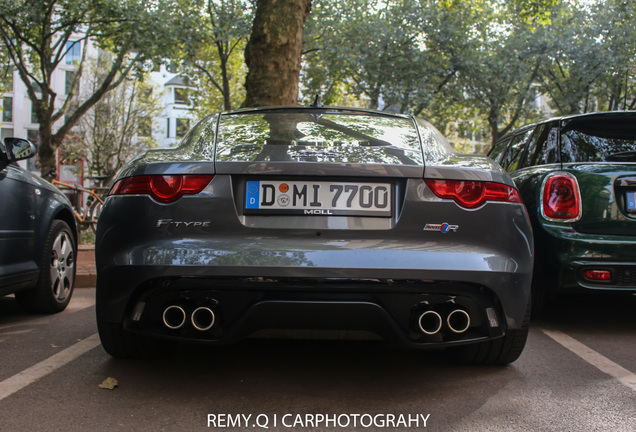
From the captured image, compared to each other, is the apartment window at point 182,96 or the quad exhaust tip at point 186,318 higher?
the apartment window at point 182,96

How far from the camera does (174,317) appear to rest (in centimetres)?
292

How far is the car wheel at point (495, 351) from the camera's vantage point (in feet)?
11.1

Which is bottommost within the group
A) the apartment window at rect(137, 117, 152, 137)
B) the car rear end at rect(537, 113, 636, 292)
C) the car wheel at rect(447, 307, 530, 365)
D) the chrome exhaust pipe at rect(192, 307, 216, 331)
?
the car wheel at rect(447, 307, 530, 365)

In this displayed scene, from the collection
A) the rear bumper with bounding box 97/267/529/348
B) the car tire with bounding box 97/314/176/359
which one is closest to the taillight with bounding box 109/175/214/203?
the rear bumper with bounding box 97/267/529/348

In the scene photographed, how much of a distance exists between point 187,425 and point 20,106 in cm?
5885

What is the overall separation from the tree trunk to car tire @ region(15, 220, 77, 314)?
3.98 m

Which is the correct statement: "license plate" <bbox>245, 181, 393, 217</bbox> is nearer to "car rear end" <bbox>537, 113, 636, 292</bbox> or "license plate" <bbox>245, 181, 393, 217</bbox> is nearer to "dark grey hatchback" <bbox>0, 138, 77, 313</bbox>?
"car rear end" <bbox>537, 113, 636, 292</bbox>

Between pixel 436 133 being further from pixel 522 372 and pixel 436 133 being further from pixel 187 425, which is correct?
pixel 187 425

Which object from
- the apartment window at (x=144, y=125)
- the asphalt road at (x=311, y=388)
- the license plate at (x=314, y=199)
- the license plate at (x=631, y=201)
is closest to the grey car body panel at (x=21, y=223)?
the asphalt road at (x=311, y=388)

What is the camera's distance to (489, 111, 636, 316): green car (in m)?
4.46

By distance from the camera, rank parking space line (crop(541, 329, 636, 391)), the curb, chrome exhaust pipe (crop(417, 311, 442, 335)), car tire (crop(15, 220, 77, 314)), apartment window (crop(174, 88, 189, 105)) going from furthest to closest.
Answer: apartment window (crop(174, 88, 189, 105)), the curb, car tire (crop(15, 220, 77, 314)), parking space line (crop(541, 329, 636, 391)), chrome exhaust pipe (crop(417, 311, 442, 335))

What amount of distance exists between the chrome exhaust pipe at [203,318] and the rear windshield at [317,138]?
0.68m

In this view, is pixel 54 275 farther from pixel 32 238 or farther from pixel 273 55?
pixel 273 55

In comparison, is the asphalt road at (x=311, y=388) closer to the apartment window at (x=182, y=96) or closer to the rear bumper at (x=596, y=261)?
the rear bumper at (x=596, y=261)
